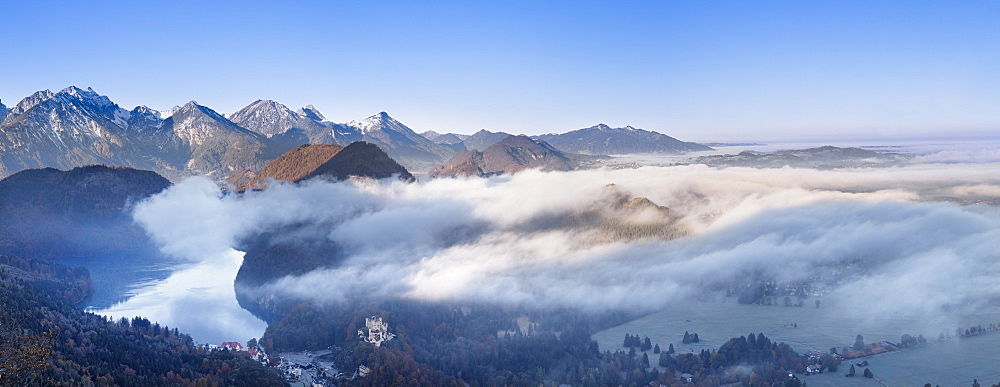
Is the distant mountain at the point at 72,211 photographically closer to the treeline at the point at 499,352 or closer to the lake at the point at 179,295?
the lake at the point at 179,295

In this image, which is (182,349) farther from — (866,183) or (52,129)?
(52,129)

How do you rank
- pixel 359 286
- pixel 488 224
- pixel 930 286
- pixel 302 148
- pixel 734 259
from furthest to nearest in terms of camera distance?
pixel 302 148
pixel 488 224
pixel 734 259
pixel 359 286
pixel 930 286

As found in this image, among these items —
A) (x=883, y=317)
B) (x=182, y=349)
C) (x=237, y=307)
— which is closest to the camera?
(x=182, y=349)

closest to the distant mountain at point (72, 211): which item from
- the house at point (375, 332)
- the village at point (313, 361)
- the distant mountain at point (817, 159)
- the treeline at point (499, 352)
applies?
the treeline at point (499, 352)

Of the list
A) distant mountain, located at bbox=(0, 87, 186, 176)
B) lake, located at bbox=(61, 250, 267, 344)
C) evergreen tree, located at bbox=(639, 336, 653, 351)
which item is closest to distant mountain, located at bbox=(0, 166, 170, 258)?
lake, located at bbox=(61, 250, 267, 344)

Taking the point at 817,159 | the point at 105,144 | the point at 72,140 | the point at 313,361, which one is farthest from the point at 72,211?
the point at 817,159

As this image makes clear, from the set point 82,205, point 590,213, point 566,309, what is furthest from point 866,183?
point 82,205
